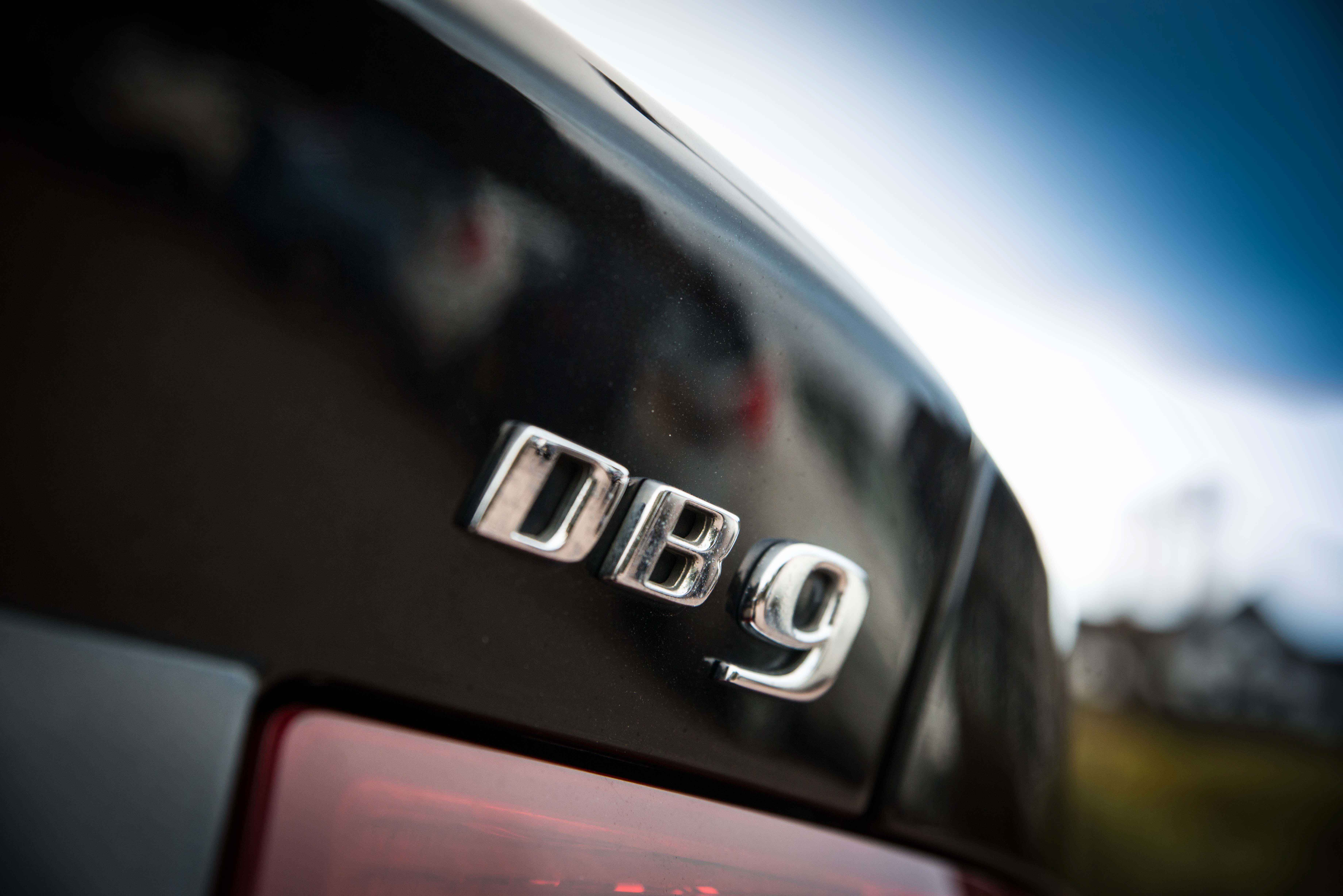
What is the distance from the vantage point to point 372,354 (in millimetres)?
336

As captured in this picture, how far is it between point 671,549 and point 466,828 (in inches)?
6.7

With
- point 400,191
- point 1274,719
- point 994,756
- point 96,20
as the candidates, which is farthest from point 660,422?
point 1274,719

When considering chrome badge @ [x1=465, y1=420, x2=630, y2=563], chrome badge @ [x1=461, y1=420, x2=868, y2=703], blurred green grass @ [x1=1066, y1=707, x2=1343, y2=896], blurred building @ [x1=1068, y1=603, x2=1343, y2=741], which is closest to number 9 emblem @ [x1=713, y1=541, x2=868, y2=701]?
chrome badge @ [x1=461, y1=420, x2=868, y2=703]

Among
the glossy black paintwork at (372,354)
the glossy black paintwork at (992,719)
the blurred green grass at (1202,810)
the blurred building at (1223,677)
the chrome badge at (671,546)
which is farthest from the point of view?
the blurred building at (1223,677)

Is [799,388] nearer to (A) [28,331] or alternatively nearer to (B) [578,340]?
(B) [578,340]

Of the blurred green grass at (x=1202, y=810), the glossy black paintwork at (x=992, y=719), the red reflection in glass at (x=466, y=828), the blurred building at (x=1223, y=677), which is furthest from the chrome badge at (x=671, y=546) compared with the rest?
the blurred building at (x=1223, y=677)

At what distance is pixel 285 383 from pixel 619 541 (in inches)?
6.6

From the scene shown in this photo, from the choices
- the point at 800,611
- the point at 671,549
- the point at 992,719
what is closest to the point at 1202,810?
the point at 992,719

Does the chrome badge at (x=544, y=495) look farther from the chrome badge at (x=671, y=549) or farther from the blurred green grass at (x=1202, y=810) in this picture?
the blurred green grass at (x=1202, y=810)

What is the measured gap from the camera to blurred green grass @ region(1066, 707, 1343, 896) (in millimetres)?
3729

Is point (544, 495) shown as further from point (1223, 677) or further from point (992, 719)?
point (1223, 677)

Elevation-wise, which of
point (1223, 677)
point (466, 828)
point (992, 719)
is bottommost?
point (466, 828)

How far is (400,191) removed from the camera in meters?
0.33

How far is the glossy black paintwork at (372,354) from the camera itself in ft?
0.95
